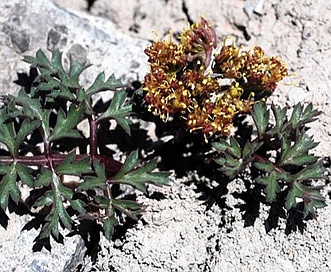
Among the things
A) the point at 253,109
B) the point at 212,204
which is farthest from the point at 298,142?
the point at 212,204

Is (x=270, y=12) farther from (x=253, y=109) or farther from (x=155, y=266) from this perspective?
(x=155, y=266)

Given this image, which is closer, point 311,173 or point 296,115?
point 311,173

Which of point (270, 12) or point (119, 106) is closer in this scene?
point (119, 106)

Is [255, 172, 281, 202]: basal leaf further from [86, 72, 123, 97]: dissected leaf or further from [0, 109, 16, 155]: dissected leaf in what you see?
[0, 109, 16, 155]: dissected leaf

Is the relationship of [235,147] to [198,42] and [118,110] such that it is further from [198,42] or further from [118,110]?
[118,110]

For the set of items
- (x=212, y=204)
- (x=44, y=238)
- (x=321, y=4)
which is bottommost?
(x=44, y=238)

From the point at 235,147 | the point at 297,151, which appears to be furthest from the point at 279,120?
the point at 235,147
